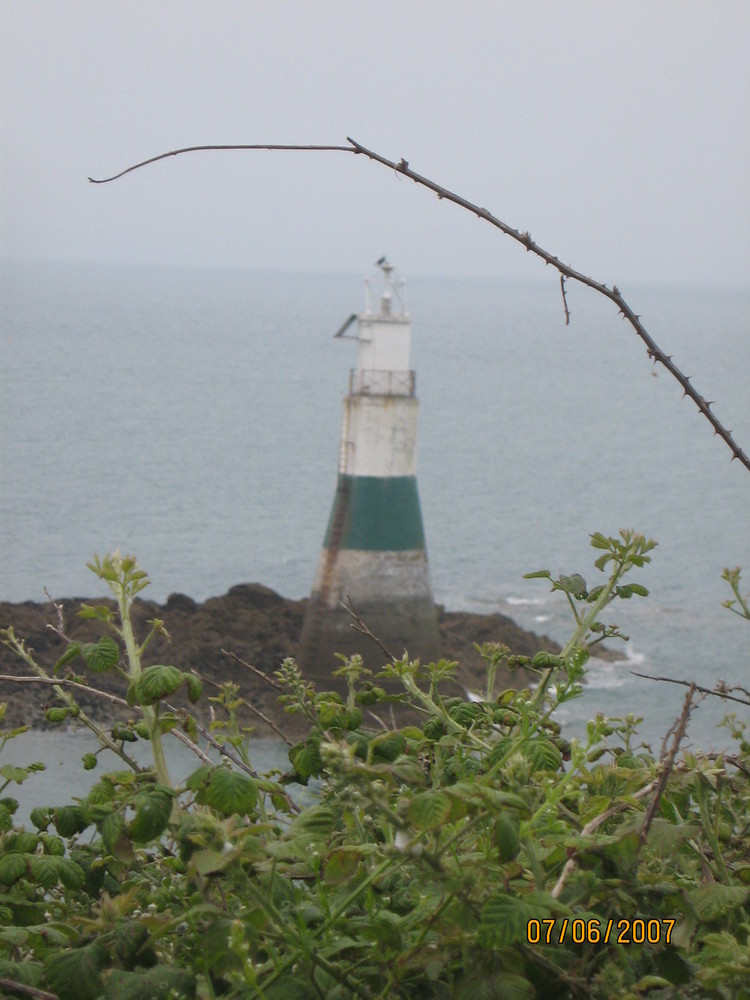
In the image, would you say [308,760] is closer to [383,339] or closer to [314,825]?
[314,825]

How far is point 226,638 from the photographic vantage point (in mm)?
23250

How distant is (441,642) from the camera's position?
79.5ft

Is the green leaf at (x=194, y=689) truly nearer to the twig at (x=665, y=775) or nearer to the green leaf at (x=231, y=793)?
the green leaf at (x=231, y=793)

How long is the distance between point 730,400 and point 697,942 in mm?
78976

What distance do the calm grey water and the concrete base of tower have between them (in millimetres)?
3016

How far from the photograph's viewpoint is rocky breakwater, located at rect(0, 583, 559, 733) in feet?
65.8

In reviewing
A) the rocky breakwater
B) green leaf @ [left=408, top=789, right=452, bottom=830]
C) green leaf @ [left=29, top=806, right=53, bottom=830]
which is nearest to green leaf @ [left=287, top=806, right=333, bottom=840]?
green leaf @ [left=408, top=789, right=452, bottom=830]

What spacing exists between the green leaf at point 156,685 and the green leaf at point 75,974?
269 mm

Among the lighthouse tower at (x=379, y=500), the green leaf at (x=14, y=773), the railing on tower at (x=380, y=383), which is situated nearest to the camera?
the green leaf at (x=14, y=773)

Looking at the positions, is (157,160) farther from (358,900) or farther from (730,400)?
(730,400)

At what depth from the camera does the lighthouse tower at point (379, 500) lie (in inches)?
828

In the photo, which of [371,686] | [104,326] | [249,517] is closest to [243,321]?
[104,326]

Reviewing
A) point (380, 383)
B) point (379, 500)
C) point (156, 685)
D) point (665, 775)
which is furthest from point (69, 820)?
point (380, 383)
